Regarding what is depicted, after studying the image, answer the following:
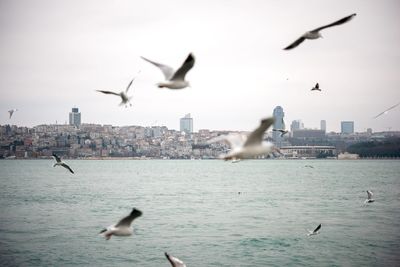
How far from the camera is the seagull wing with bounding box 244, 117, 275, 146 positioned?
20.5ft

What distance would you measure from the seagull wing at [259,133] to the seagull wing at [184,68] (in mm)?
2002

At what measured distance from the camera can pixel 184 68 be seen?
28.7ft

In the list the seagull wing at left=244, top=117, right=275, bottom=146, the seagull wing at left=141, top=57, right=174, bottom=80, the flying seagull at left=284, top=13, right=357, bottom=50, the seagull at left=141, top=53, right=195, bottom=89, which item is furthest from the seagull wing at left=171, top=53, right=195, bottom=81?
the seagull wing at left=244, top=117, right=275, bottom=146

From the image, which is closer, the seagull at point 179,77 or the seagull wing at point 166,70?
Result: the seagull at point 179,77

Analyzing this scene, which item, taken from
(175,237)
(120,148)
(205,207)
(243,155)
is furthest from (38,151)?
(243,155)

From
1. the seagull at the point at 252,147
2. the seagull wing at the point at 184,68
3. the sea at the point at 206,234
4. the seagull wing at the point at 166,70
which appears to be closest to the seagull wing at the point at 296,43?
the seagull wing at the point at 184,68

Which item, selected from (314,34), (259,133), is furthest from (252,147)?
(314,34)

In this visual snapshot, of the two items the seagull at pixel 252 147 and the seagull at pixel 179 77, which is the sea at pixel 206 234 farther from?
the seagull at pixel 252 147

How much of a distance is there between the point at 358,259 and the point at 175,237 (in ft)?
26.6

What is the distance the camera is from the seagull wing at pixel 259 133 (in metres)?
6.25

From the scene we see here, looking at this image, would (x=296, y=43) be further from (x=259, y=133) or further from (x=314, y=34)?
(x=259, y=133)

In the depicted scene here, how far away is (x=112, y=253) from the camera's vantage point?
779 inches

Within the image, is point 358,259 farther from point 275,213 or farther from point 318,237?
point 275,213

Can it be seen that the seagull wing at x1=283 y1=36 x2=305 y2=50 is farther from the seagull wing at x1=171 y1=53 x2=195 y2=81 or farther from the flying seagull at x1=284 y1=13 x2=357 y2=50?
the seagull wing at x1=171 y1=53 x2=195 y2=81
